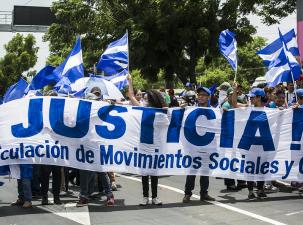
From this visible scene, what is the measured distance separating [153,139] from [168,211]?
→ 4.10 feet

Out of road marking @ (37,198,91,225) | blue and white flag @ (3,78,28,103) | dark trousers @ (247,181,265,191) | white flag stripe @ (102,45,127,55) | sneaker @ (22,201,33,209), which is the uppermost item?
white flag stripe @ (102,45,127,55)

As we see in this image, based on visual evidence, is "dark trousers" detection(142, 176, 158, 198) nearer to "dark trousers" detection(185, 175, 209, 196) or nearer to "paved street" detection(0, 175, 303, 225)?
"paved street" detection(0, 175, 303, 225)

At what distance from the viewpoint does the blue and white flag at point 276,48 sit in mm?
10845

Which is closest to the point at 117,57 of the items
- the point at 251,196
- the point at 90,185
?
the point at 90,185

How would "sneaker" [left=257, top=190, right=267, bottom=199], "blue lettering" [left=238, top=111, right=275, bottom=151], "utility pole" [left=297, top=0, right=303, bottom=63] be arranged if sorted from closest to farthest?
"blue lettering" [left=238, top=111, right=275, bottom=151] < "sneaker" [left=257, top=190, right=267, bottom=199] < "utility pole" [left=297, top=0, right=303, bottom=63]

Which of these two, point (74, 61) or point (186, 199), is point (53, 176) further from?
point (186, 199)

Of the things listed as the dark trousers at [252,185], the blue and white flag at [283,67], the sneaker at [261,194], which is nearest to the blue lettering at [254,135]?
the dark trousers at [252,185]

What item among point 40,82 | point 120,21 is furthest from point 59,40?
point 40,82

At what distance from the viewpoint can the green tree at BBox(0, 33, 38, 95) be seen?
4366cm

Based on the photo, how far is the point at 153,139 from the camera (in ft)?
32.1

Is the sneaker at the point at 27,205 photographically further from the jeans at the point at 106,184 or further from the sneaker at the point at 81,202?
the jeans at the point at 106,184

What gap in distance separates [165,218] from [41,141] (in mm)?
2280

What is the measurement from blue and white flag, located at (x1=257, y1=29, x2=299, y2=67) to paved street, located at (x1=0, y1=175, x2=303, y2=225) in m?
2.37

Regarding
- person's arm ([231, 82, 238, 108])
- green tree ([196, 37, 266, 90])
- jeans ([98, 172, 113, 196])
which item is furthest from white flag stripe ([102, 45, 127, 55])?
green tree ([196, 37, 266, 90])
